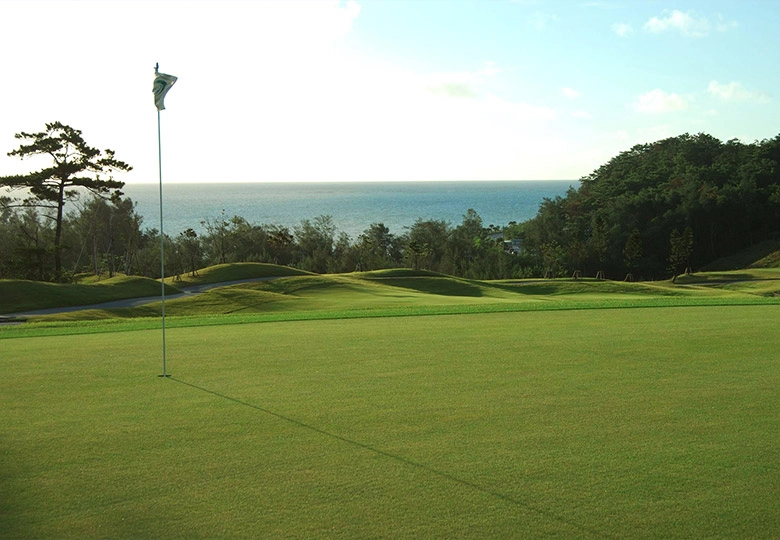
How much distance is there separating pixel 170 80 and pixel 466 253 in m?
70.9

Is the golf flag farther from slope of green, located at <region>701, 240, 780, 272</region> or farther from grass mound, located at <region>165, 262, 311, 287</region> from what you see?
slope of green, located at <region>701, 240, 780, 272</region>

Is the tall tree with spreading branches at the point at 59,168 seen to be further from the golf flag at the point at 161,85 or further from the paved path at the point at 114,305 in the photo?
the golf flag at the point at 161,85

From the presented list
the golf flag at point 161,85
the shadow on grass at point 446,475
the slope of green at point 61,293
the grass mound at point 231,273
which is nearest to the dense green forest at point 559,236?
the grass mound at point 231,273

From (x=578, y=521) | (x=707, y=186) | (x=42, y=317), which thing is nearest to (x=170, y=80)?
(x=578, y=521)

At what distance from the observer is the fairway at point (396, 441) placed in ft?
15.4

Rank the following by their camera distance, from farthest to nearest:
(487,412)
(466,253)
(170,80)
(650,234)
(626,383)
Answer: (466,253) → (650,234) → (170,80) → (626,383) → (487,412)

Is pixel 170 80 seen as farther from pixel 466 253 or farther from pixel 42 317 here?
pixel 466 253

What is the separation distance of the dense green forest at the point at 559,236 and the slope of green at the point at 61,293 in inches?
836

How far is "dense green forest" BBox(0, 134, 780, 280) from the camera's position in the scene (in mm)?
65062

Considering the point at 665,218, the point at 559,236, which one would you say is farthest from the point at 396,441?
the point at 559,236

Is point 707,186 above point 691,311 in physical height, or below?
above

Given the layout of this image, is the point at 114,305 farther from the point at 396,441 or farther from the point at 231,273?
the point at 396,441

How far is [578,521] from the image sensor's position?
182 inches

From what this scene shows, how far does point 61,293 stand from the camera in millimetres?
31469
